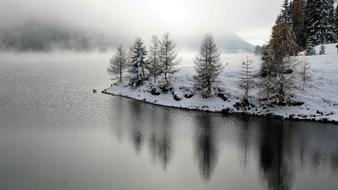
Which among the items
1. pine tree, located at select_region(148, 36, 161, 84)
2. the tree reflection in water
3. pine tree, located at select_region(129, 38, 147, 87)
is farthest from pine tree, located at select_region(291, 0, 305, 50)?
the tree reflection in water

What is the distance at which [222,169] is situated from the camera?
3288cm

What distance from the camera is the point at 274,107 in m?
59.9

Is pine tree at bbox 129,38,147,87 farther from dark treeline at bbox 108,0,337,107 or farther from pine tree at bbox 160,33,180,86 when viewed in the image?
pine tree at bbox 160,33,180,86

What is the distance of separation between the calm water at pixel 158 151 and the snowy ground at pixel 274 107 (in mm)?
3927

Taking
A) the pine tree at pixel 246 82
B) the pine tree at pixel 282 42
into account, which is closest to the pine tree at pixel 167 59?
the pine tree at pixel 246 82

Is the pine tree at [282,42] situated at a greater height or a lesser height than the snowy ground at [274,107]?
greater

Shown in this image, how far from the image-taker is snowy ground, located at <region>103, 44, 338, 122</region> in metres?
56.6

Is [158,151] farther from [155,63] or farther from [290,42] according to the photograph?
[155,63]

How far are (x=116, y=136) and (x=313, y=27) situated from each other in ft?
222

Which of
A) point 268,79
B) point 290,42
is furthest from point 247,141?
point 290,42

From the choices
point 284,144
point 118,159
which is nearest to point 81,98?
point 118,159

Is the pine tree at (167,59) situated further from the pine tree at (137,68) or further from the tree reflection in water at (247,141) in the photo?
the tree reflection in water at (247,141)

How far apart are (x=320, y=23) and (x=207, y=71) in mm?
38769

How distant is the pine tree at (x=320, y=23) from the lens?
85625 mm
